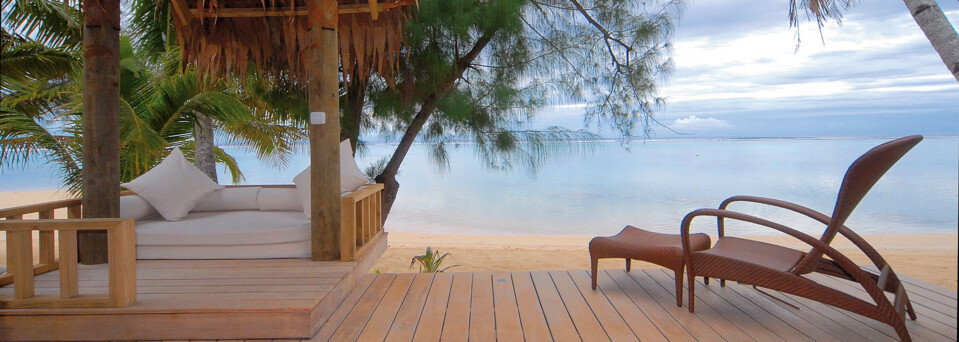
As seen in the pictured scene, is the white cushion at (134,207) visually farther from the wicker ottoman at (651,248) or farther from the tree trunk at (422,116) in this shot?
the wicker ottoman at (651,248)

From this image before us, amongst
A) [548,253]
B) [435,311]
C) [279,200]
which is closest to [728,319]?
[435,311]

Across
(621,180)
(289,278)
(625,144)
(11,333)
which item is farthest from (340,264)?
(621,180)

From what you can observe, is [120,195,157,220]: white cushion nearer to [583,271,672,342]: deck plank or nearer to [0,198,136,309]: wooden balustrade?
[0,198,136,309]: wooden balustrade

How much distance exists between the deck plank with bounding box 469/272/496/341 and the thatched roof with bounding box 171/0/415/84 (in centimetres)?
172

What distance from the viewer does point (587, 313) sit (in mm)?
3098

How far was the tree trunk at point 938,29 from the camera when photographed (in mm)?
3898

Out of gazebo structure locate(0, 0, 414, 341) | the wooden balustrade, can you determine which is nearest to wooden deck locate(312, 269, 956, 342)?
gazebo structure locate(0, 0, 414, 341)

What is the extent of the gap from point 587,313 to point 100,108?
291cm

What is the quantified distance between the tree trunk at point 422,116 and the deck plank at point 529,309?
8.23 feet

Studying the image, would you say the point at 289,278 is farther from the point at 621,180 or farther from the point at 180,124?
the point at 621,180

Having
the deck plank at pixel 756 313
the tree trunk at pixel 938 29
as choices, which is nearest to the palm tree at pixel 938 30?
the tree trunk at pixel 938 29

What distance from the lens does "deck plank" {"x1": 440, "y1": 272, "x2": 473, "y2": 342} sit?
275 cm

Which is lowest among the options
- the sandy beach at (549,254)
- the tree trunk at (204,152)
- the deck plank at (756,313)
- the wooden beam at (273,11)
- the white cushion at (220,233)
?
the sandy beach at (549,254)

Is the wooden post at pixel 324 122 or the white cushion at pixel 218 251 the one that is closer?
the wooden post at pixel 324 122
